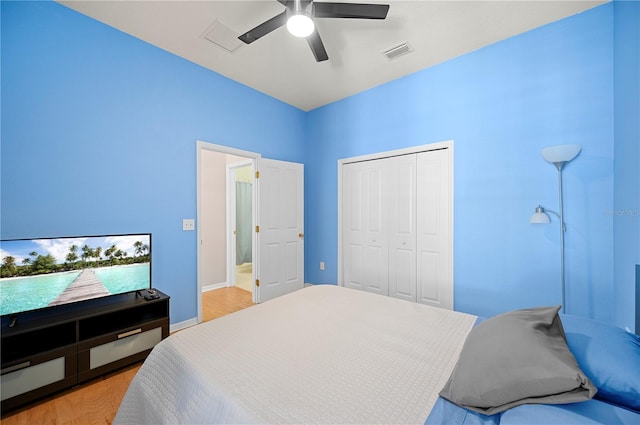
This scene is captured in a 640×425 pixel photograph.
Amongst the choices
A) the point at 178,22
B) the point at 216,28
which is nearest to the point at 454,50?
the point at 216,28

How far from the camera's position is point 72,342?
5.84ft

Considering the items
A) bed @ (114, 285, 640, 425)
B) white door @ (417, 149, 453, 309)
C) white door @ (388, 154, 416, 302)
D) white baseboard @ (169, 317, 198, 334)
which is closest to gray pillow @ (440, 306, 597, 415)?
bed @ (114, 285, 640, 425)

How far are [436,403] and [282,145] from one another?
3.61 m

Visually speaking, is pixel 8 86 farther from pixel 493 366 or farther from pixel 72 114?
pixel 493 366

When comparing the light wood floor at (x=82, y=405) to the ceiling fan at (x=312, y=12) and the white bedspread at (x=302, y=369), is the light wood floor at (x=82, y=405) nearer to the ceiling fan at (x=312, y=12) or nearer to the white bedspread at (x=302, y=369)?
the white bedspread at (x=302, y=369)

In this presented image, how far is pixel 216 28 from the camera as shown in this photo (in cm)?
232

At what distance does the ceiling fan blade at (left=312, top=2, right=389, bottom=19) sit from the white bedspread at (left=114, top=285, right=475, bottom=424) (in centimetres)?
205

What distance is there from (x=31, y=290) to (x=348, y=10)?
2931 millimetres

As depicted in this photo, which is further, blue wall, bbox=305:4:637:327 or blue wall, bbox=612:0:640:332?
blue wall, bbox=305:4:637:327

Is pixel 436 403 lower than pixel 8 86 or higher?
lower

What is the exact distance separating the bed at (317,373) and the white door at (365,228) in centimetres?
176

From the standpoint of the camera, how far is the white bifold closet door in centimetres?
287

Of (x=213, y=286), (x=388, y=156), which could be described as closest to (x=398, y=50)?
(x=388, y=156)

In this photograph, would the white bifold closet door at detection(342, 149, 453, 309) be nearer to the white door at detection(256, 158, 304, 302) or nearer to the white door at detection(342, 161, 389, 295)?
the white door at detection(342, 161, 389, 295)
